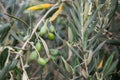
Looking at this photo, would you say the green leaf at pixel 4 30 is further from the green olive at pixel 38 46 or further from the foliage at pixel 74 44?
the green olive at pixel 38 46

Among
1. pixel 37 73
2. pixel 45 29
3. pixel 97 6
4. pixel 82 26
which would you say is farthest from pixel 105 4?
pixel 37 73

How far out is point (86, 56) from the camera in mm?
1211

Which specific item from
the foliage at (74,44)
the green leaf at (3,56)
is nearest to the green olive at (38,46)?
the foliage at (74,44)

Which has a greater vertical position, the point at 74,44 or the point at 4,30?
the point at 4,30

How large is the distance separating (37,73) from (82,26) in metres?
0.58

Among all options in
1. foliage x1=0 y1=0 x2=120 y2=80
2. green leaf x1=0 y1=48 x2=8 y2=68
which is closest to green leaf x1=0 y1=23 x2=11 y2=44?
foliage x1=0 y1=0 x2=120 y2=80

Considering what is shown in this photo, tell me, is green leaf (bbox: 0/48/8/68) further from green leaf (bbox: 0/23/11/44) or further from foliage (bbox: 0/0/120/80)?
green leaf (bbox: 0/23/11/44)

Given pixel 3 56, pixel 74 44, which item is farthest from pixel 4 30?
pixel 74 44

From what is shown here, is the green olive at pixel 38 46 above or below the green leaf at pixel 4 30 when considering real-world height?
below

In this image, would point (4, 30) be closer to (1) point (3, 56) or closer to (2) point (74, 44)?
(1) point (3, 56)

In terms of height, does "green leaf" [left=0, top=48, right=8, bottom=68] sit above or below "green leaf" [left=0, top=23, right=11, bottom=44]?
below

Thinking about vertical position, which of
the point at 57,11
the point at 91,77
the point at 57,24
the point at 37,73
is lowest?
the point at 37,73

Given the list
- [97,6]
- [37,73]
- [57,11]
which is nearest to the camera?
[97,6]

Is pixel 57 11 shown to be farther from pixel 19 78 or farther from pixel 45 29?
pixel 19 78
